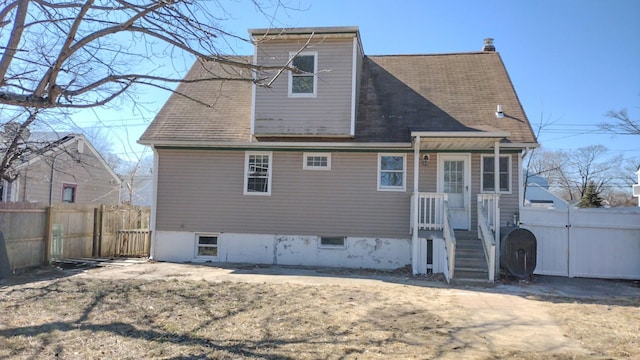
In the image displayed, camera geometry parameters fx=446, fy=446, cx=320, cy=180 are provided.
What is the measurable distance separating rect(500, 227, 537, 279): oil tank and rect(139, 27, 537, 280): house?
43.1 inches

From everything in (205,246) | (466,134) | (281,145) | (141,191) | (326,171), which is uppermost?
(466,134)

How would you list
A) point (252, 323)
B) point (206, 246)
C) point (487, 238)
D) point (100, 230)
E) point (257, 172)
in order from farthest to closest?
1. point (100, 230)
2. point (206, 246)
3. point (257, 172)
4. point (487, 238)
5. point (252, 323)

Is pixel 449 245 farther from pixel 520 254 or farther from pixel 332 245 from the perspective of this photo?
pixel 332 245

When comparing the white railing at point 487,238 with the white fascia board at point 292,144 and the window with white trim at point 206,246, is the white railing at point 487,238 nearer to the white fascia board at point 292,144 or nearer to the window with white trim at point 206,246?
the white fascia board at point 292,144

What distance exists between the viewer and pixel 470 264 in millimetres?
10031

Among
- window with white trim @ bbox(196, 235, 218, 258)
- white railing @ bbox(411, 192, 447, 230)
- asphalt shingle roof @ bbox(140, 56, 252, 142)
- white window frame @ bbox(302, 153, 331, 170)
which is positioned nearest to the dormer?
white window frame @ bbox(302, 153, 331, 170)

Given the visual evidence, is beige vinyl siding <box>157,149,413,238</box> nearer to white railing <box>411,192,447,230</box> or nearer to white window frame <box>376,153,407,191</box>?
white window frame <box>376,153,407,191</box>

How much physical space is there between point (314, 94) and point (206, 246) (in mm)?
5209

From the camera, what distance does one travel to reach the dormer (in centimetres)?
1191

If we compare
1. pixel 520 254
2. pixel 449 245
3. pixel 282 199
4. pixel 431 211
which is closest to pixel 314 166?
pixel 282 199

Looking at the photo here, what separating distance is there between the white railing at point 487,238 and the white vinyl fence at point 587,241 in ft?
4.34

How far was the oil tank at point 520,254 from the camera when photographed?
32.8 ft

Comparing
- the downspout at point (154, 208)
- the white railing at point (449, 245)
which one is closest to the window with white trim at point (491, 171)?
the white railing at point (449, 245)

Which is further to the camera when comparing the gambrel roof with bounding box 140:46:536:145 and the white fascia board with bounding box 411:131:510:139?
the gambrel roof with bounding box 140:46:536:145
